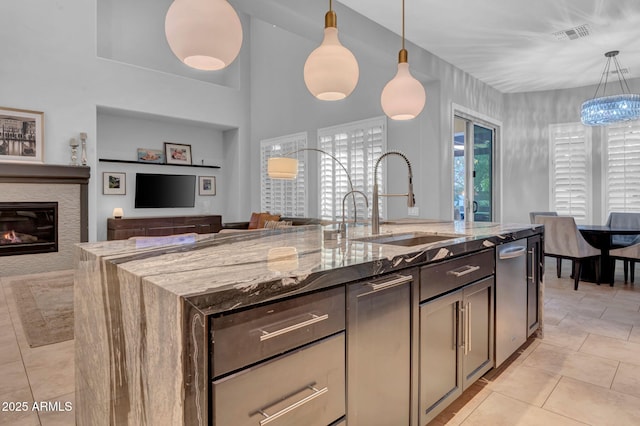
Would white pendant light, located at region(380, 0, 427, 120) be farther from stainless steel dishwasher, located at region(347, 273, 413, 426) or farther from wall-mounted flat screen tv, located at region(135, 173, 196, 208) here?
wall-mounted flat screen tv, located at region(135, 173, 196, 208)

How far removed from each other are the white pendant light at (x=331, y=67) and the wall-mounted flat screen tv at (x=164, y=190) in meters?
5.87

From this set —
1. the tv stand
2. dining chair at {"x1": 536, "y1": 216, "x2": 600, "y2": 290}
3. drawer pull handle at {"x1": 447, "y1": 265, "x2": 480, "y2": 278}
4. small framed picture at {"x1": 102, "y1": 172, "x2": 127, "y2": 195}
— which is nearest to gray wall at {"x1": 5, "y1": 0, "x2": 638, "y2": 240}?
small framed picture at {"x1": 102, "y1": 172, "x2": 127, "y2": 195}

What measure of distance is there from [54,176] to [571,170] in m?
7.58

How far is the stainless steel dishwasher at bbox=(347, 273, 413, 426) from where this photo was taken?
1268 millimetres

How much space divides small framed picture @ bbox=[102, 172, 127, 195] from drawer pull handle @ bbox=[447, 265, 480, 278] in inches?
258

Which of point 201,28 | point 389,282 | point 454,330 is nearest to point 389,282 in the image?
point 389,282

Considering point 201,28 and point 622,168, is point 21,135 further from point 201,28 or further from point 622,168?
point 622,168

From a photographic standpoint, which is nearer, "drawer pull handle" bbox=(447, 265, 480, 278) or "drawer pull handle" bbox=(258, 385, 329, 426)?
"drawer pull handle" bbox=(258, 385, 329, 426)

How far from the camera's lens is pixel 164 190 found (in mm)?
7203

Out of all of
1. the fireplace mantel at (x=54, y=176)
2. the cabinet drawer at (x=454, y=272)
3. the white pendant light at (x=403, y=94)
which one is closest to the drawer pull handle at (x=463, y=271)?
the cabinet drawer at (x=454, y=272)

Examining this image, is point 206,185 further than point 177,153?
Yes

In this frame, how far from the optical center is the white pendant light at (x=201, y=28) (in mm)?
1562

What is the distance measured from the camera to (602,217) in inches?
222

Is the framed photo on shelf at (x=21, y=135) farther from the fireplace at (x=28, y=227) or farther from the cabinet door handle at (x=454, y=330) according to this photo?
the cabinet door handle at (x=454, y=330)
